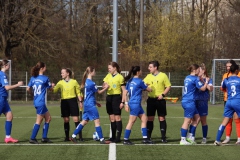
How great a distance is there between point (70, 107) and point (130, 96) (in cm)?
167

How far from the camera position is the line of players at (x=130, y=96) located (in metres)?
12.4

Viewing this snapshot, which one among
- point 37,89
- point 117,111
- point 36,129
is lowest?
point 36,129

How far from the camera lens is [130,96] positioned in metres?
12.5

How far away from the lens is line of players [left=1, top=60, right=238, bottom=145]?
1242 cm

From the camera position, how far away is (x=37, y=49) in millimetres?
38594

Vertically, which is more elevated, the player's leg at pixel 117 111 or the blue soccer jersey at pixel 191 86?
the blue soccer jersey at pixel 191 86

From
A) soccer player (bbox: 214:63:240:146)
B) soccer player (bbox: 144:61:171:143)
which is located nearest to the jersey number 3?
soccer player (bbox: 144:61:171:143)

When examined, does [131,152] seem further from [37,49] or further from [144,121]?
[37,49]

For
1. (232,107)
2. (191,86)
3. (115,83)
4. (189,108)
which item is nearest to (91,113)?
(115,83)

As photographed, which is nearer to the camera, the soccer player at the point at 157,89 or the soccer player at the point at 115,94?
the soccer player at the point at 115,94

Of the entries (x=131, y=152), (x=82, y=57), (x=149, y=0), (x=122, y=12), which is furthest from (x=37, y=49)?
(x=131, y=152)

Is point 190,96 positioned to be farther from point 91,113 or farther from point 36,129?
point 36,129

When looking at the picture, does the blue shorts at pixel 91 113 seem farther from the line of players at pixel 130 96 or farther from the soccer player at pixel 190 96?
the soccer player at pixel 190 96

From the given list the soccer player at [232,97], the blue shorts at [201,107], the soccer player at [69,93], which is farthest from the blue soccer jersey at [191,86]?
the soccer player at [69,93]
